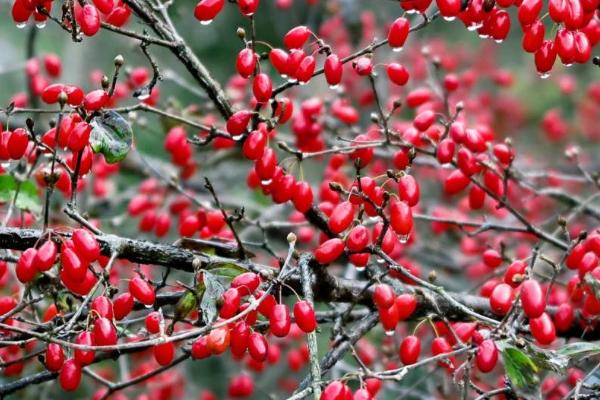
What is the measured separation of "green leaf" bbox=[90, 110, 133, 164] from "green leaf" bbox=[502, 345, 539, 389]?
1223 mm

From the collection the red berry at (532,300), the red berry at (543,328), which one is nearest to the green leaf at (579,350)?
the red berry at (543,328)

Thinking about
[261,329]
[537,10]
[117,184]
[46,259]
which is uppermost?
[537,10]

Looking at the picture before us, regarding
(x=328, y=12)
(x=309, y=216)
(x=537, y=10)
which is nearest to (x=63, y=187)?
(x=309, y=216)

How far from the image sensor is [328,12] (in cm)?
538

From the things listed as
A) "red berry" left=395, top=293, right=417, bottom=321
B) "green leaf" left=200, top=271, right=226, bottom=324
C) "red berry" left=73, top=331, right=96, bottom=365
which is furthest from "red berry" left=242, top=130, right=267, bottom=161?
"red berry" left=73, top=331, right=96, bottom=365

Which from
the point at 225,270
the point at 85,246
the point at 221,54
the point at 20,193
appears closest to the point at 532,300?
the point at 225,270

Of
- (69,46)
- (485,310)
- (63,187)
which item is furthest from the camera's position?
(69,46)

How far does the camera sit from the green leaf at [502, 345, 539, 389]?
83.0 inches

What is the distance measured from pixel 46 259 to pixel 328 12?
12.2ft

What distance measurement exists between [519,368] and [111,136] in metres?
1.32

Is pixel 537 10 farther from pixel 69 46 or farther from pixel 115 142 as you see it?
pixel 69 46

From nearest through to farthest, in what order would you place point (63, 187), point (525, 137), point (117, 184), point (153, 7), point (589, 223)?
point (153, 7)
point (63, 187)
point (589, 223)
point (117, 184)
point (525, 137)

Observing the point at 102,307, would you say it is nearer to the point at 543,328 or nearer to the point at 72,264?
the point at 72,264

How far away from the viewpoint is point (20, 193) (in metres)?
2.99
